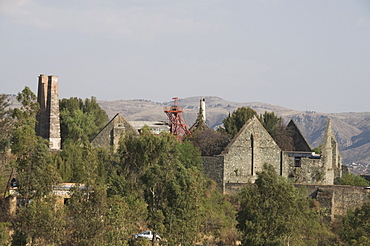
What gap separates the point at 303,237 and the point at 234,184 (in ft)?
31.4

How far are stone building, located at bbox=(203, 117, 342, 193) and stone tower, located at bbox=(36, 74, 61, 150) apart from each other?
1441cm

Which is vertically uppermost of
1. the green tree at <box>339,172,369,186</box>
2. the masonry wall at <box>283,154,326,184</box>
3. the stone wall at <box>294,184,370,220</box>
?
the masonry wall at <box>283,154,326,184</box>

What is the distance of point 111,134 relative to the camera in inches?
2192

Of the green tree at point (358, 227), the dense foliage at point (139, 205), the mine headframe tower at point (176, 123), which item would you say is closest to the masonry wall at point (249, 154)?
the dense foliage at point (139, 205)

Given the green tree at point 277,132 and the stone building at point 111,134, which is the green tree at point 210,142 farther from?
the stone building at point 111,134

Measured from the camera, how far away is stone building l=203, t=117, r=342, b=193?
51219 mm

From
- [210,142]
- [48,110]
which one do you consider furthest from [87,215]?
[48,110]

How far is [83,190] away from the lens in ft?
112

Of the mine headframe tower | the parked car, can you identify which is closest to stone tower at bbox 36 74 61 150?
the mine headframe tower

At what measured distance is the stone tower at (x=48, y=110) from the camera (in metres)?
59.0

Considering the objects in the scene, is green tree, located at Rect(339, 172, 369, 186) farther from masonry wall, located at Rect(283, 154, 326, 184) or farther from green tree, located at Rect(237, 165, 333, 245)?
green tree, located at Rect(237, 165, 333, 245)

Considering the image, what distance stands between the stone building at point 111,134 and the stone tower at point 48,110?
4926 millimetres

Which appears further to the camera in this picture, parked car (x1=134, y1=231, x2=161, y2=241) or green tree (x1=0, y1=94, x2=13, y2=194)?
green tree (x1=0, y1=94, x2=13, y2=194)

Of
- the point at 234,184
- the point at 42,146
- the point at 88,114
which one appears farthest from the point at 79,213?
the point at 88,114
